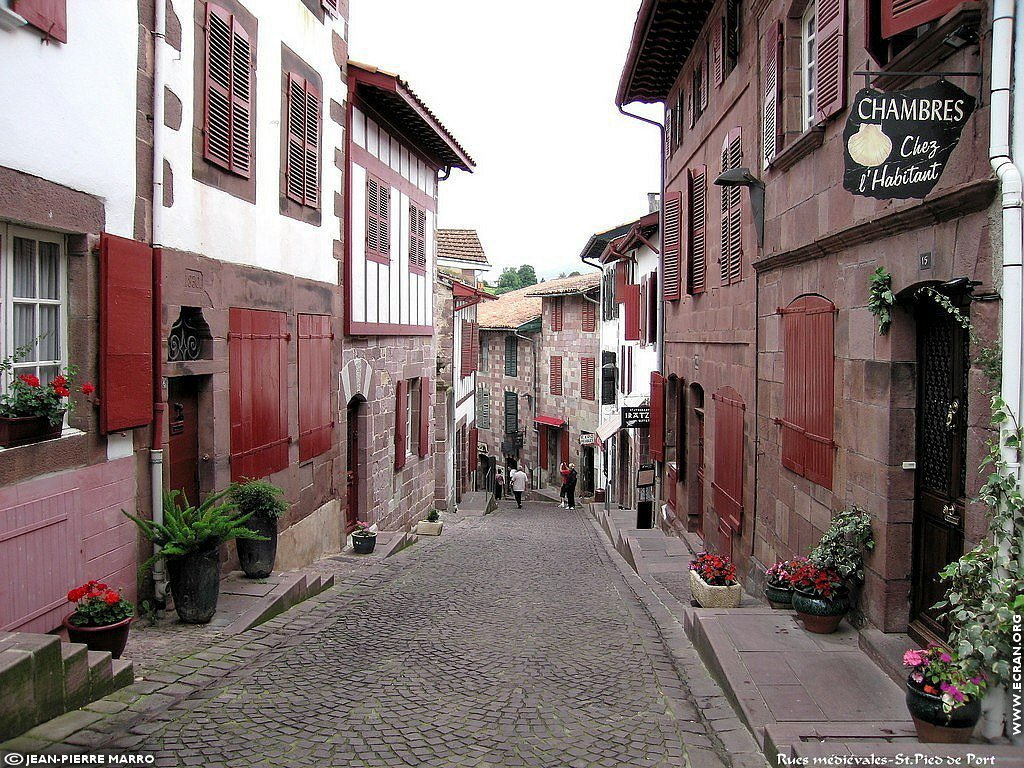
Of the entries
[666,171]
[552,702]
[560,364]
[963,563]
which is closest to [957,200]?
[963,563]

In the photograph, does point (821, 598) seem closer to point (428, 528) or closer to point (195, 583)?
point (195, 583)

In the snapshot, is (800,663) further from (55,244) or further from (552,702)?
(55,244)

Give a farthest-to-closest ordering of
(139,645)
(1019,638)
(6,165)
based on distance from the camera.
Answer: (139,645) → (6,165) → (1019,638)

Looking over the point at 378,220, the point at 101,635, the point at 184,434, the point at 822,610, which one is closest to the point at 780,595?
the point at 822,610

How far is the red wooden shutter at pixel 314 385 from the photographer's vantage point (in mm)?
10766

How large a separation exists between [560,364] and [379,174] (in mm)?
21948

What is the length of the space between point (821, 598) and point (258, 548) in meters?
5.12

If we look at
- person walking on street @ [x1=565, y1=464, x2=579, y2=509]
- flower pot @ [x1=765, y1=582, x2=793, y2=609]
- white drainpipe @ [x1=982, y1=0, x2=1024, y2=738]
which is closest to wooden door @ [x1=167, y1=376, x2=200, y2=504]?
flower pot @ [x1=765, y1=582, x2=793, y2=609]

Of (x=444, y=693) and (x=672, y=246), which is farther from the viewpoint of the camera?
(x=672, y=246)

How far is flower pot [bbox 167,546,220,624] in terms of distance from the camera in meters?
6.91

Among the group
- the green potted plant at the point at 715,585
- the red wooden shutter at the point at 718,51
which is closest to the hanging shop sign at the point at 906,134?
the green potted plant at the point at 715,585

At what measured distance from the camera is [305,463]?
10969 millimetres

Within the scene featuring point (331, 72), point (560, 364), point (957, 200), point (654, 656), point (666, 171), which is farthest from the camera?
point (560, 364)

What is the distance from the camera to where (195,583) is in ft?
22.9
